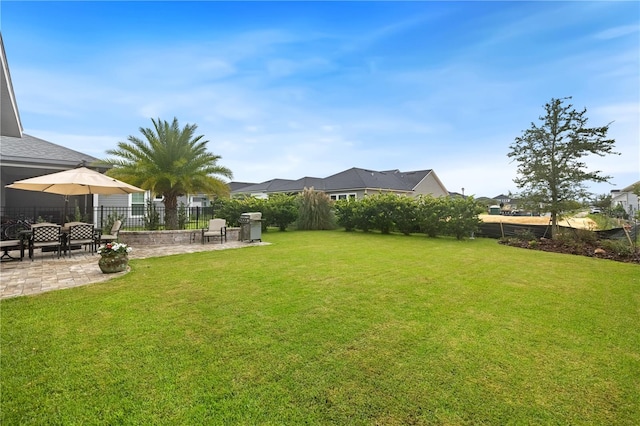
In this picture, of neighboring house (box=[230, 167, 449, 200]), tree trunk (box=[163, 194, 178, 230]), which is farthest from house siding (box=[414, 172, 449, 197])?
tree trunk (box=[163, 194, 178, 230])

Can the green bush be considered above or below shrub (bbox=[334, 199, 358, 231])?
below

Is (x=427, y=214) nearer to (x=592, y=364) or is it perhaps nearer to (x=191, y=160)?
(x=191, y=160)

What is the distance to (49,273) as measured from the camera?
6312mm

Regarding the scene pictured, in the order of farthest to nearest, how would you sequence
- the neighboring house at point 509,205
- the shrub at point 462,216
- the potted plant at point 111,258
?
the neighboring house at point 509,205 < the shrub at point 462,216 < the potted plant at point 111,258

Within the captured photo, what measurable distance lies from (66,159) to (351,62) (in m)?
12.5

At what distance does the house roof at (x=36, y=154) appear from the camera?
10914 mm

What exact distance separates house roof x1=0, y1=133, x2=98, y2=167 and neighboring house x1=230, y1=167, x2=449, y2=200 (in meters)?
16.7

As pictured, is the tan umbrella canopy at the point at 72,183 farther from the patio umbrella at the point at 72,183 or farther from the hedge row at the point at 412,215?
the hedge row at the point at 412,215

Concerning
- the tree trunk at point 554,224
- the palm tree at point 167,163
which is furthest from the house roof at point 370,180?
the palm tree at point 167,163

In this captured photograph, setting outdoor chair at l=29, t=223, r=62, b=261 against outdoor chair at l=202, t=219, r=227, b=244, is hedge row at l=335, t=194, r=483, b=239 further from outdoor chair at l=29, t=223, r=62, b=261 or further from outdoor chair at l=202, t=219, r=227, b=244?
outdoor chair at l=29, t=223, r=62, b=261

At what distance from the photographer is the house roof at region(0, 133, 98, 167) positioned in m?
10.9

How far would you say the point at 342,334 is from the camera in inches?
140

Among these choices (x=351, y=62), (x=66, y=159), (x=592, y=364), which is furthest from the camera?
(x=351, y=62)

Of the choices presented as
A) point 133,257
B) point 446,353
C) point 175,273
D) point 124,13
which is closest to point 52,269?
point 133,257
